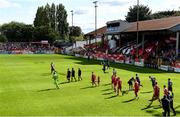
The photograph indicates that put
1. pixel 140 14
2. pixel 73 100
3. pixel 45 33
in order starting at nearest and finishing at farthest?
1. pixel 73 100
2. pixel 140 14
3. pixel 45 33

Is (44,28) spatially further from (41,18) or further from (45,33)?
(41,18)

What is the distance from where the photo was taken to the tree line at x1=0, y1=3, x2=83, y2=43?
469 ft

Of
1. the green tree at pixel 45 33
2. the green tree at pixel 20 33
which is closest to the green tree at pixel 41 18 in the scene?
the green tree at pixel 20 33

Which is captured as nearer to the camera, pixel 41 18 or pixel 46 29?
pixel 46 29

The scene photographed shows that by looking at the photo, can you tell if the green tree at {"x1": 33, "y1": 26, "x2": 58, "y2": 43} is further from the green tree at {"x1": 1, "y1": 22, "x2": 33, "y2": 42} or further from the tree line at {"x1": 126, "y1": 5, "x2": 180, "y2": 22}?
the tree line at {"x1": 126, "y1": 5, "x2": 180, "y2": 22}

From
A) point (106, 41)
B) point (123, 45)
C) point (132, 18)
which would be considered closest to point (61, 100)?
point (123, 45)

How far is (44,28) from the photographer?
14100 centimetres

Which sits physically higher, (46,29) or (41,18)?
(41,18)

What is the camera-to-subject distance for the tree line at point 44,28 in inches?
5625

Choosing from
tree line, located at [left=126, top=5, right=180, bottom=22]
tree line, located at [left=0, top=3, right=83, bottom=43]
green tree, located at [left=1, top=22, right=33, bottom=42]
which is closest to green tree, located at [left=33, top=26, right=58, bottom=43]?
tree line, located at [left=0, top=3, right=83, bottom=43]

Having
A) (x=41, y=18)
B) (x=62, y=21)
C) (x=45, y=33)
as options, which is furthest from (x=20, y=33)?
(x=62, y=21)

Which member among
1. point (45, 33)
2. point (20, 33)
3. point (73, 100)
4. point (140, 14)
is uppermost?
point (140, 14)

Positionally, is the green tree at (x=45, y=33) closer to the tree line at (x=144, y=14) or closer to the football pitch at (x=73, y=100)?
the tree line at (x=144, y=14)

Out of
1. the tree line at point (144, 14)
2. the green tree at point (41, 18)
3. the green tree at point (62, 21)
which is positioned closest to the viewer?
the tree line at point (144, 14)
